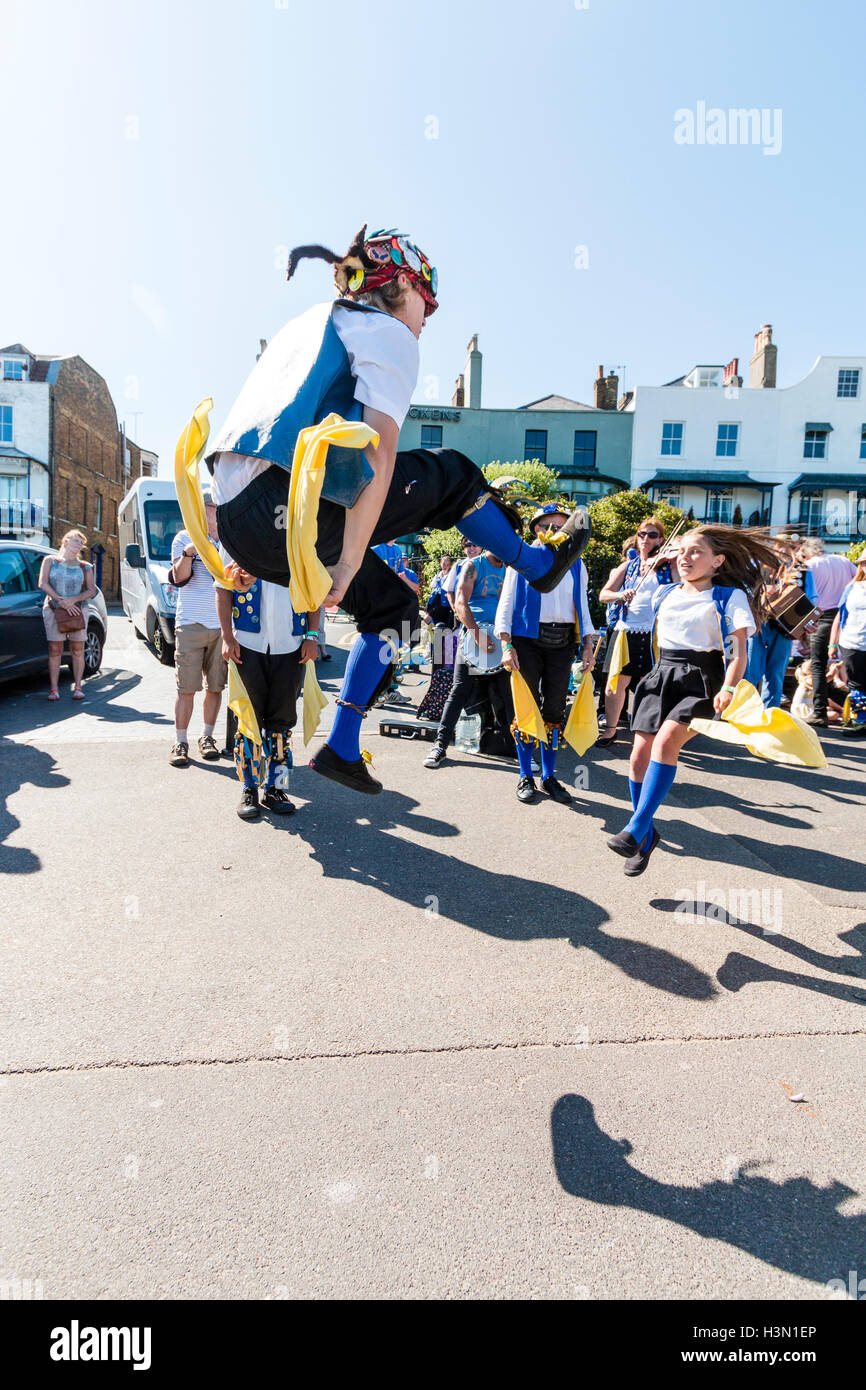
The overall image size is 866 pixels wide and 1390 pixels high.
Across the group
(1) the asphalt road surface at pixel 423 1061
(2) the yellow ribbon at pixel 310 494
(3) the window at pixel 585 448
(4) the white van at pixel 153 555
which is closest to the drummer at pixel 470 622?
(1) the asphalt road surface at pixel 423 1061

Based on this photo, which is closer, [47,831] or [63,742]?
[47,831]

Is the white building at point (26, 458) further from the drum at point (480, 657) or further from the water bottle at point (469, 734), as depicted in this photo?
the drum at point (480, 657)

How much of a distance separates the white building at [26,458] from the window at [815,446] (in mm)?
36960

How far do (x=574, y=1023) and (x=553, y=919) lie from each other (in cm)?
85

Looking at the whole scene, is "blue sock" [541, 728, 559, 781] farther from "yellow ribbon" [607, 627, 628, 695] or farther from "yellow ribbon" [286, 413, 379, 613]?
"yellow ribbon" [286, 413, 379, 613]

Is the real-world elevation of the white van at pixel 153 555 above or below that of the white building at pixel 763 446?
below

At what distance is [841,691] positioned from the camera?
10.2 metres

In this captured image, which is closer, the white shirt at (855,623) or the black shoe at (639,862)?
the black shoe at (639,862)

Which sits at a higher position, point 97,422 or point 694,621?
point 97,422

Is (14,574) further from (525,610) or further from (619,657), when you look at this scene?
(619,657)

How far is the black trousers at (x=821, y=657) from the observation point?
9.26m
